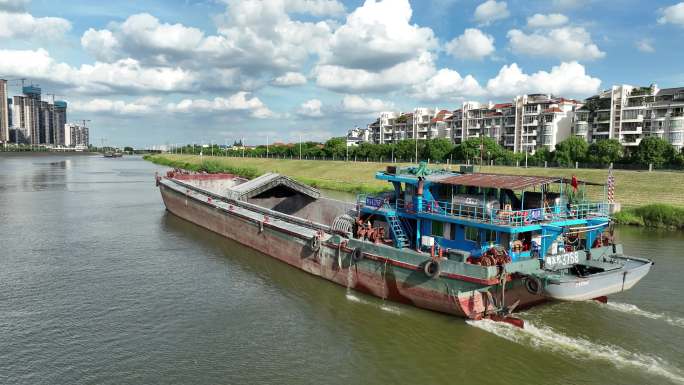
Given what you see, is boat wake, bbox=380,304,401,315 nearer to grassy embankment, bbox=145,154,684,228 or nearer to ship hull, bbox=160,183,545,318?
ship hull, bbox=160,183,545,318

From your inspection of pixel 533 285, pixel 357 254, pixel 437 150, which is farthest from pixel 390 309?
pixel 437 150

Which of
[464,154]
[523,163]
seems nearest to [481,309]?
[523,163]

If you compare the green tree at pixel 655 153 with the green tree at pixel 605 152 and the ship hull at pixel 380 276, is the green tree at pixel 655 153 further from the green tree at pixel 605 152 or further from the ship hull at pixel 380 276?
the ship hull at pixel 380 276

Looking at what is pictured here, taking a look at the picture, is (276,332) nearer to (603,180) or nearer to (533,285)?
(533,285)

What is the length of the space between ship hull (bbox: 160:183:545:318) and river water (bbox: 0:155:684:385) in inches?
20.7

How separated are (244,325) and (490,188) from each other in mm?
10760

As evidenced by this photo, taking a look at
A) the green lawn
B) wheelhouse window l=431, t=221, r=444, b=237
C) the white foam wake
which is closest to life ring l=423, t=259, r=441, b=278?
wheelhouse window l=431, t=221, r=444, b=237

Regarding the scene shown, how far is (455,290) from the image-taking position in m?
16.5

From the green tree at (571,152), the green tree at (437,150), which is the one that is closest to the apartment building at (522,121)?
the green tree at (437,150)

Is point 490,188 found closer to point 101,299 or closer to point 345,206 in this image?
point 345,206

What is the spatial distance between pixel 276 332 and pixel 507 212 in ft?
30.4

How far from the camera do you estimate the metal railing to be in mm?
16859

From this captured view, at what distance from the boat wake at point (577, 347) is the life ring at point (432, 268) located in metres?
2.20

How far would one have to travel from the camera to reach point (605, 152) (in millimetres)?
61156
